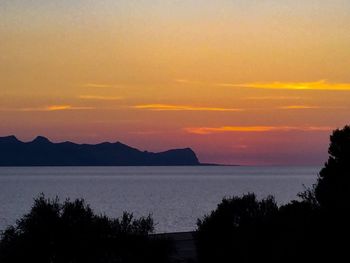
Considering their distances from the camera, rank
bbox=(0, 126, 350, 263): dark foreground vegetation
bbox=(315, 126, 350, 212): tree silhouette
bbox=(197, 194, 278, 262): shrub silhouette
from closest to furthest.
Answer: bbox=(0, 126, 350, 263): dark foreground vegetation < bbox=(315, 126, 350, 212): tree silhouette < bbox=(197, 194, 278, 262): shrub silhouette

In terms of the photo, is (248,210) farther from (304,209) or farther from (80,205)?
(80,205)

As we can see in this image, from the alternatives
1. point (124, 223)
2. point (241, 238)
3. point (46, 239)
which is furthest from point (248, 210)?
point (46, 239)

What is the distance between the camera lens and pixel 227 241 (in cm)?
4416

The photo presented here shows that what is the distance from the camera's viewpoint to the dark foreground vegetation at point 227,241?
1447 inches

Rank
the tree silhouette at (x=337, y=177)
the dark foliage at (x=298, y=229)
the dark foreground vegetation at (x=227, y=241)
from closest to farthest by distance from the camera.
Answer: the dark foliage at (x=298, y=229) → the dark foreground vegetation at (x=227, y=241) → the tree silhouette at (x=337, y=177)

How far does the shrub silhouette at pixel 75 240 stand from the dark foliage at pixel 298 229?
15.9 feet

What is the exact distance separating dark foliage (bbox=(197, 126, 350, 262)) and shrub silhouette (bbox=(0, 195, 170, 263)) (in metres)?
4.84

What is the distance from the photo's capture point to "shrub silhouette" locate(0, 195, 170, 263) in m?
39.1

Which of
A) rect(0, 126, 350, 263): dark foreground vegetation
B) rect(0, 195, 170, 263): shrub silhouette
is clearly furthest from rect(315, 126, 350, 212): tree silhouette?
rect(0, 195, 170, 263): shrub silhouette

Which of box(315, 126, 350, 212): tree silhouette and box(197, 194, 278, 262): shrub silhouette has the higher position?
box(315, 126, 350, 212): tree silhouette

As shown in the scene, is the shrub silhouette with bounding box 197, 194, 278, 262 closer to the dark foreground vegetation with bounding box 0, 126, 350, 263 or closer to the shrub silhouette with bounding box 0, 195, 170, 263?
the dark foreground vegetation with bounding box 0, 126, 350, 263

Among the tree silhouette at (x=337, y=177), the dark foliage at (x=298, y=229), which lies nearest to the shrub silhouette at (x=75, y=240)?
the dark foliage at (x=298, y=229)

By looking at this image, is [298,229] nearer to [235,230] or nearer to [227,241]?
[227,241]

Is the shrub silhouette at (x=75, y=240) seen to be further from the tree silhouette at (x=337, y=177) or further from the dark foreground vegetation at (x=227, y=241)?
the tree silhouette at (x=337, y=177)
